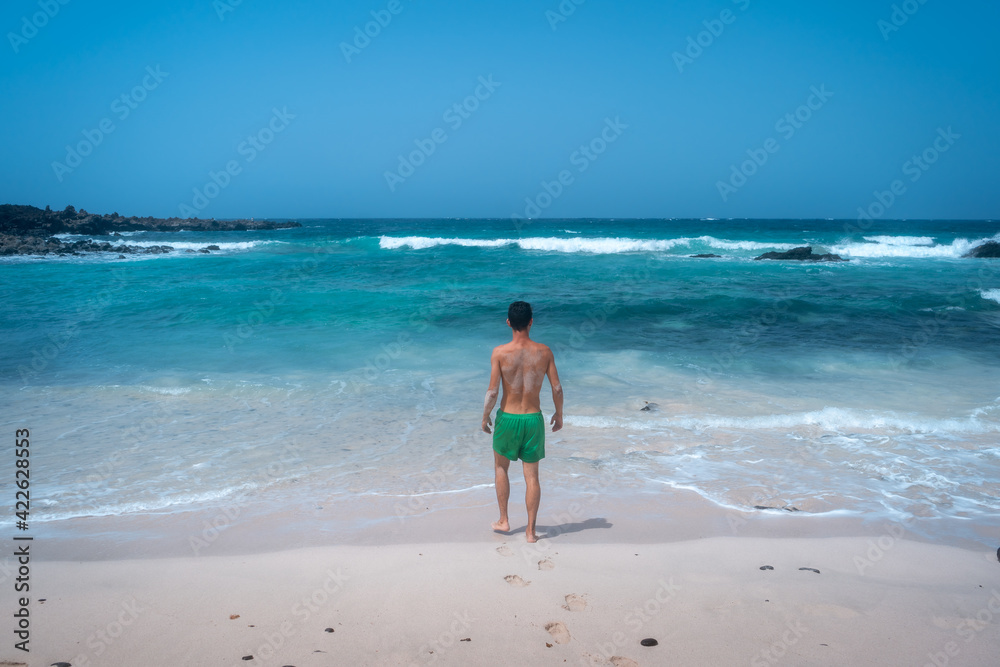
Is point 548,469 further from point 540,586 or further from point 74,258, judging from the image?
point 74,258

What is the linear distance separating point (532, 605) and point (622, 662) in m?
0.62

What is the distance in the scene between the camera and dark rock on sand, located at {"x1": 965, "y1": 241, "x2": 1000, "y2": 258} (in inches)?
1224

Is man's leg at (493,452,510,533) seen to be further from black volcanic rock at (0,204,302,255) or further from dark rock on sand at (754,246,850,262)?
black volcanic rock at (0,204,302,255)

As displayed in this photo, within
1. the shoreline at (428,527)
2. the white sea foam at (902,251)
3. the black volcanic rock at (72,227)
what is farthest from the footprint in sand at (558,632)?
the black volcanic rock at (72,227)

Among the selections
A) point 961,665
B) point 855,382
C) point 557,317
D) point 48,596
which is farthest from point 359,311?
point 961,665

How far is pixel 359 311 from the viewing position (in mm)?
15695

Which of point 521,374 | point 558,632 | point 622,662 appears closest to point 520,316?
point 521,374

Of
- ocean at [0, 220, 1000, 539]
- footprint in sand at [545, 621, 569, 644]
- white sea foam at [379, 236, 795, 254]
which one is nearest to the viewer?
footprint in sand at [545, 621, 569, 644]

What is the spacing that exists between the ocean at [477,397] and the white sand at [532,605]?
0.81 metres

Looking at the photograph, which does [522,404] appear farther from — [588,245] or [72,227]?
[72,227]

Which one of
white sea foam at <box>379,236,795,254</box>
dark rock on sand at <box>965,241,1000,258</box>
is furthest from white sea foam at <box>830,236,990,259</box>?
white sea foam at <box>379,236,795,254</box>

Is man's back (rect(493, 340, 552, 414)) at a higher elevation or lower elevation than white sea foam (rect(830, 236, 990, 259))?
lower

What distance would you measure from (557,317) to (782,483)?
402 inches

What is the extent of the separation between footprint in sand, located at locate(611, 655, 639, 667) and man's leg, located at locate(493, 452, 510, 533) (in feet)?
4.67
